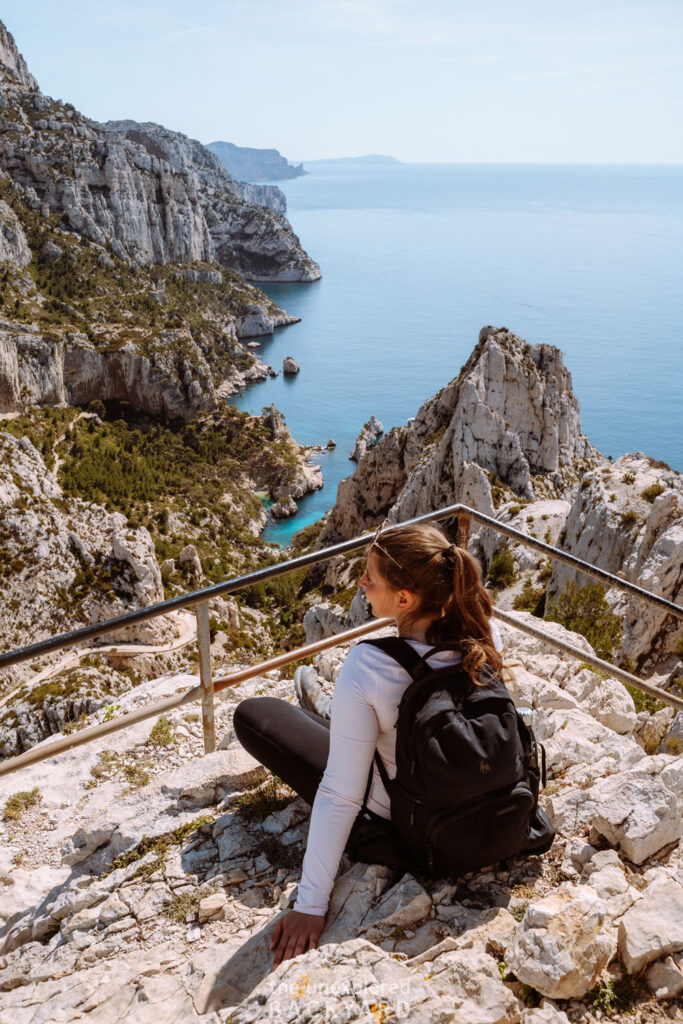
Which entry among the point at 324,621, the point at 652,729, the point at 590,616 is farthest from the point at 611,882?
the point at 324,621

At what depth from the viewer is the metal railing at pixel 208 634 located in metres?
3.29

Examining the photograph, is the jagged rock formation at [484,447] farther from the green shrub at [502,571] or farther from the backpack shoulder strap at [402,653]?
the backpack shoulder strap at [402,653]

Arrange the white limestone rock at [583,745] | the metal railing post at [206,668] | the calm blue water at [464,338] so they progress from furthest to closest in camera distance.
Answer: the calm blue water at [464,338] → the white limestone rock at [583,745] → the metal railing post at [206,668]

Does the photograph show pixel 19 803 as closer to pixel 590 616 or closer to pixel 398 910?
pixel 398 910

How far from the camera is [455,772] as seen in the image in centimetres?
240

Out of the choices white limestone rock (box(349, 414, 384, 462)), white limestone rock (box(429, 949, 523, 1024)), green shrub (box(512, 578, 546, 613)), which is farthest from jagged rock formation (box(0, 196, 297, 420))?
white limestone rock (box(429, 949, 523, 1024))

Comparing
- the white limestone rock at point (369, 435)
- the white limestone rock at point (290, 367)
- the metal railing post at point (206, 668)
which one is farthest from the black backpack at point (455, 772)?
the white limestone rock at point (290, 367)

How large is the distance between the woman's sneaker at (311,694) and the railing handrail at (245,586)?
656mm

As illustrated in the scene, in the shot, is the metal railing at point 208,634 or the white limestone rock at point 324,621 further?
the white limestone rock at point 324,621

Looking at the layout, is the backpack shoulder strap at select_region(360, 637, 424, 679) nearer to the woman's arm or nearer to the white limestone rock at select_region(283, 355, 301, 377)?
the woman's arm

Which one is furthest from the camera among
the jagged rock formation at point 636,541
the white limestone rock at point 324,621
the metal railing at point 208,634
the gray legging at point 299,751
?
the white limestone rock at point 324,621

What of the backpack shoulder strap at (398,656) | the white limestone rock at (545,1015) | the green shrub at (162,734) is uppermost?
the backpack shoulder strap at (398,656)

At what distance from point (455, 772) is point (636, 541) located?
647 inches

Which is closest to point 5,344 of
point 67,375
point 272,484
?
point 67,375
